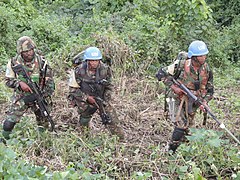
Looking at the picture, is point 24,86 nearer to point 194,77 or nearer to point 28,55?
point 28,55

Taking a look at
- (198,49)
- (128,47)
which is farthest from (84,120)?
(128,47)

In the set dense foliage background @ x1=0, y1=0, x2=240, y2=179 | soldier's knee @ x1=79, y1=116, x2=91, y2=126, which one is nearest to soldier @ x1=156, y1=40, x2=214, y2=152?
dense foliage background @ x1=0, y1=0, x2=240, y2=179

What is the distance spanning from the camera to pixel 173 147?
19.9 feet

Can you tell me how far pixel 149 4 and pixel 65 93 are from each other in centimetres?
367

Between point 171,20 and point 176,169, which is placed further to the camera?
point 171,20

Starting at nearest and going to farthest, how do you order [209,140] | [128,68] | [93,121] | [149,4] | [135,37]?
[209,140], [93,121], [128,68], [135,37], [149,4]

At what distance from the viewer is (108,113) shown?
6320 mm

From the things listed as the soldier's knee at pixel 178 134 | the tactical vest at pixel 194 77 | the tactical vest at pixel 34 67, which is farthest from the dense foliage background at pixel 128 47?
the tactical vest at pixel 194 77

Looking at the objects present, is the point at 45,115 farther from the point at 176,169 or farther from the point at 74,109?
the point at 176,169

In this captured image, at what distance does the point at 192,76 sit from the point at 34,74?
6.57 feet

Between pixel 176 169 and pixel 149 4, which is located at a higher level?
pixel 149 4

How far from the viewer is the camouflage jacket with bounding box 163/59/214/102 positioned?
231 inches

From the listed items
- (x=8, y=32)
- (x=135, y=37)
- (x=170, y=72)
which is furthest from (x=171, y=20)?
(x=170, y=72)

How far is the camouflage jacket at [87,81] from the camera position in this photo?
20.1ft
